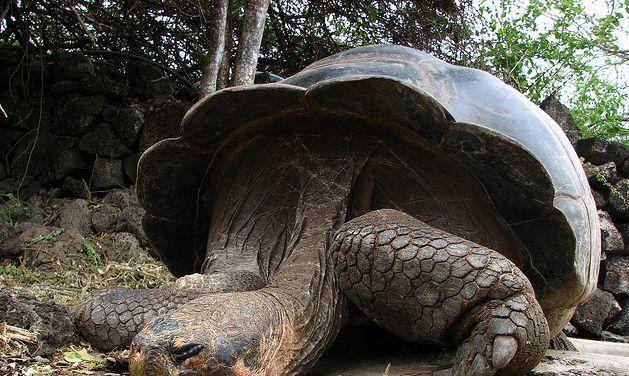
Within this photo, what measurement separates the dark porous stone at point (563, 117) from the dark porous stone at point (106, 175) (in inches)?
157

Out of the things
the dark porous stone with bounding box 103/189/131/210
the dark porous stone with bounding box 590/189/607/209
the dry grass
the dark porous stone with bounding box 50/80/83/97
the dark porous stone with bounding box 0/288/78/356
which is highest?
the dark porous stone with bounding box 50/80/83/97

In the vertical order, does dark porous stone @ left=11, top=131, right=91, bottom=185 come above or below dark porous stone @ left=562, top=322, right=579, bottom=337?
above

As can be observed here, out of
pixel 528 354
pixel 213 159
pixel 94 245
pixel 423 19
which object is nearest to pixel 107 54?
pixel 94 245

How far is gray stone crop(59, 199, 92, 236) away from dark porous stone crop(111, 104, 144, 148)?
786 mm

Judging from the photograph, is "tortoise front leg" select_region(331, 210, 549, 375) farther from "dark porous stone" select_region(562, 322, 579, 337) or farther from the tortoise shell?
"dark porous stone" select_region(562, 322, 579, 337)

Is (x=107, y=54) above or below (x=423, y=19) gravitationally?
below

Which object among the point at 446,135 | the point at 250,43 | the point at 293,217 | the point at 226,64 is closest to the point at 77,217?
the point at 226,64

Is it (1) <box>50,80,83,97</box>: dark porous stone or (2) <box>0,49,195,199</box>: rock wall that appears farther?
(1) <box>50,80,83,97</box>: dark porous stone

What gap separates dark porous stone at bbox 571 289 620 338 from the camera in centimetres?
568

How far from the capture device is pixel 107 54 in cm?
679

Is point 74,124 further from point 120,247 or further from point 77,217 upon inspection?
point 120,247

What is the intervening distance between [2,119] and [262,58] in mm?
2506

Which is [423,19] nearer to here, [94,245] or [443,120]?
[94,245]

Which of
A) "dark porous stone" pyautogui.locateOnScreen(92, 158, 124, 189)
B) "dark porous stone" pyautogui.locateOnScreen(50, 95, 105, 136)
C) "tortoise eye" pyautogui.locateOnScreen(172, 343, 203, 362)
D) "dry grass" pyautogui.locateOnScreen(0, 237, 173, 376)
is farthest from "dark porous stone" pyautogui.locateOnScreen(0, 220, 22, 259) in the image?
"tortoise eye" pyautogui.locateOnScreen(172, 343, 203, 362)
